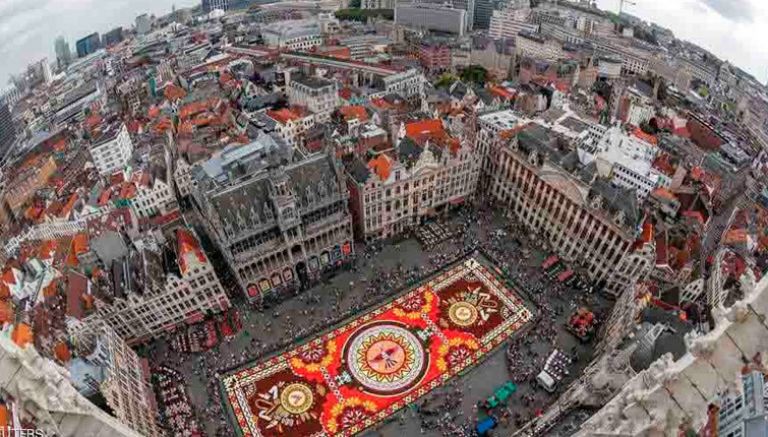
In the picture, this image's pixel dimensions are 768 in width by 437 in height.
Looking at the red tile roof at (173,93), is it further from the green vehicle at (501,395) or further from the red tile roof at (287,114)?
the green vehicle at (501,395)

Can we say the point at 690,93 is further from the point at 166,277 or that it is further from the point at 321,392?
the point at 166,277

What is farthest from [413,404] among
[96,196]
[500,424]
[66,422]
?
[96,196]

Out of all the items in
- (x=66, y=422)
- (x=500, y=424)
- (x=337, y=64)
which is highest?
(x=66, y=422)

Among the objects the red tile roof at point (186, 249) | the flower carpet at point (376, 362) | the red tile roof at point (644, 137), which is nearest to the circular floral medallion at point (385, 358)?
the flower carpet at point (376, 362)

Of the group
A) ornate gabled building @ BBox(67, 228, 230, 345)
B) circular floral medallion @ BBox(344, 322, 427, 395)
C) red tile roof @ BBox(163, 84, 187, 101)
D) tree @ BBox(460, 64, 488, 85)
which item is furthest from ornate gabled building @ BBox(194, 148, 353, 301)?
tree @ BBox(460, 64, 488, 85)

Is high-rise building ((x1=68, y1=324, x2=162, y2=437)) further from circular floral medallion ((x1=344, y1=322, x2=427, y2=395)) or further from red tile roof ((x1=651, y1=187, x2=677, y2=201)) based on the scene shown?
red tile roof ((x1=651, y1=187, x2=677, y2=201))

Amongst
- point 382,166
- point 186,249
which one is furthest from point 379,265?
point 186,249
